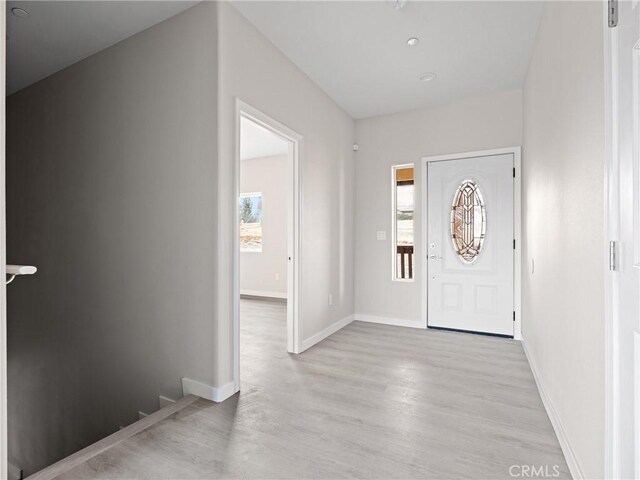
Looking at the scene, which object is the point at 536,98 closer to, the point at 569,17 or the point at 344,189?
the point at 569,17

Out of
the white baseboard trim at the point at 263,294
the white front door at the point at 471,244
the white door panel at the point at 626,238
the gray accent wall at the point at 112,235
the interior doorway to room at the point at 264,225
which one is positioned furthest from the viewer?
the white baseboard trim at the point at 263,294

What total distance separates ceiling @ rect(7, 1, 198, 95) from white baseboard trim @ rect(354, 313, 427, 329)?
3.78 metres

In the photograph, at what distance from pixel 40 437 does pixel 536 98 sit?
5.67 m

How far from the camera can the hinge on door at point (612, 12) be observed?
1.18 m

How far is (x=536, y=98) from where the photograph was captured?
9.07 ft

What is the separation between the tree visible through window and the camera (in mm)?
7012

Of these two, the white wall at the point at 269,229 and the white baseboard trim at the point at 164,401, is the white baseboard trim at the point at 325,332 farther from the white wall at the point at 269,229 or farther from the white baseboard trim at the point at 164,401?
the white wall at the point at 269,229

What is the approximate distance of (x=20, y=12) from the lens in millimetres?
2568

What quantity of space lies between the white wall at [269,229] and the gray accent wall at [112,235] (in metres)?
3.70

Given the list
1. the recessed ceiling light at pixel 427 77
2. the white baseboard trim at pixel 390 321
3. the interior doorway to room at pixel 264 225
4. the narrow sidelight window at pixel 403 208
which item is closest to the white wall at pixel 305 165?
the white baseboard trim at pixel 390 321

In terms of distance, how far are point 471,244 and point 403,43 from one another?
7.51 feet

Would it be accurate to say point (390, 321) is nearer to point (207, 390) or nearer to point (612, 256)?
point (207, 390)

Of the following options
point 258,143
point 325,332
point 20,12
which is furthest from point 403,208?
point 20,12

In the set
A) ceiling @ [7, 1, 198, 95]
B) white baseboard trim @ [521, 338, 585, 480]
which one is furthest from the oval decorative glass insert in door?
ceiling @ [7, 1, 198, 95]
